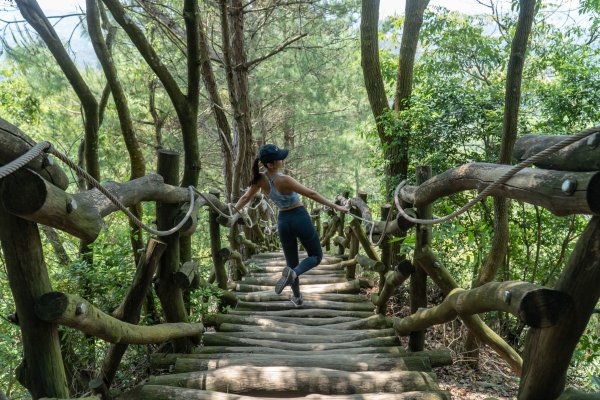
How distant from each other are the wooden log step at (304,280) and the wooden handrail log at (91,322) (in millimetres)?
2893

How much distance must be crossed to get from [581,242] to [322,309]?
3479 millimetres

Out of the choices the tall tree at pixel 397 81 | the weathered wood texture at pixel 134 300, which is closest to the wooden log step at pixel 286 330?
the weathered wood texture at pixel 134 300

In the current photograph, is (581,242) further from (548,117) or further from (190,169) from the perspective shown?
(548,117)

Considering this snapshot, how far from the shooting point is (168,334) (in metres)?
2.87

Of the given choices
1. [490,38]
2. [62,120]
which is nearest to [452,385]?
[490,38]

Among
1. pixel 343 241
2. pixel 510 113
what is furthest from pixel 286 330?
pixel 343 241

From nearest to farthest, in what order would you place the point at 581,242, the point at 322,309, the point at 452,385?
the point at 581,242 < the point at 452,385 < the point at 322,309

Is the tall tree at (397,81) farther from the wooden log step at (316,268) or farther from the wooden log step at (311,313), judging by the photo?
the wooden log step at (311,313)

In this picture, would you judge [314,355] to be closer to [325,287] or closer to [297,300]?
[297,300]

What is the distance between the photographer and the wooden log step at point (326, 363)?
114 inches

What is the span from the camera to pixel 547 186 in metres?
1.58

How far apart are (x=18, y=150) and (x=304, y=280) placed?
488cm

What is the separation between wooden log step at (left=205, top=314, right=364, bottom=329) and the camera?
3.99 m

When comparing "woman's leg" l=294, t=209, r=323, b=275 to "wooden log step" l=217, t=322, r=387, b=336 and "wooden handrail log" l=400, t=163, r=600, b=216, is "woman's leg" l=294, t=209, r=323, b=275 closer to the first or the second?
"wooden log step" l=217, t=322, r=387, b=336
